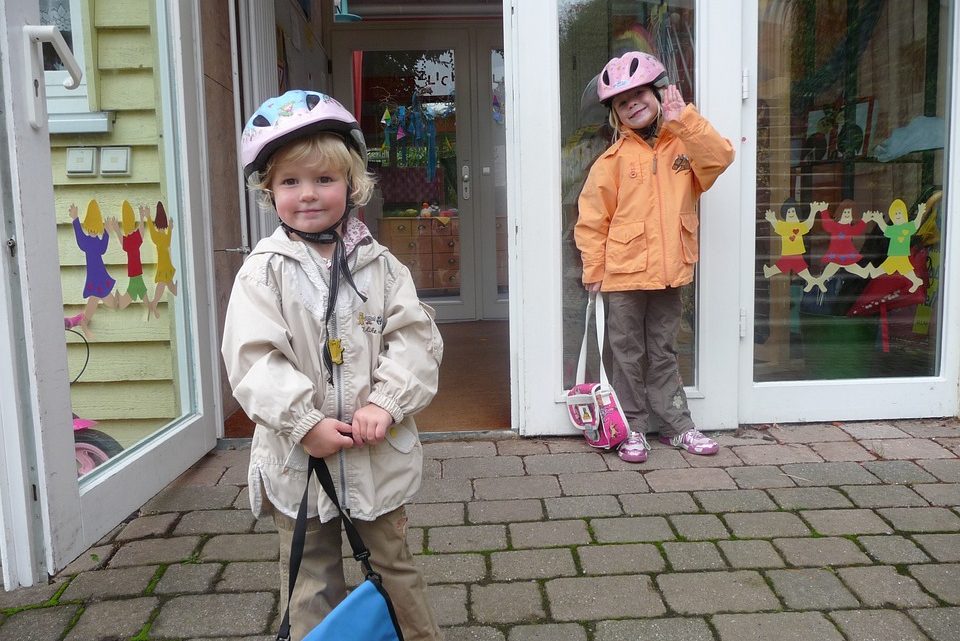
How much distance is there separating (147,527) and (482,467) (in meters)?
1.29

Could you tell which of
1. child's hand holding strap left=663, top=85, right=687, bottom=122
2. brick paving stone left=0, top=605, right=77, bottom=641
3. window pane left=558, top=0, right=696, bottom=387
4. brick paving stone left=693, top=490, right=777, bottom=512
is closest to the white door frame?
window pane left=558, top=0, right=696, bottom=387

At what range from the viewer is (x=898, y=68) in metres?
3.73

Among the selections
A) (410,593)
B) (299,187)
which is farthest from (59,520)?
(299,187)

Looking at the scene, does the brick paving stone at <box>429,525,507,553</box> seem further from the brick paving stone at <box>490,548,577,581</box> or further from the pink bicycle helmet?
the pink bicycle helmet

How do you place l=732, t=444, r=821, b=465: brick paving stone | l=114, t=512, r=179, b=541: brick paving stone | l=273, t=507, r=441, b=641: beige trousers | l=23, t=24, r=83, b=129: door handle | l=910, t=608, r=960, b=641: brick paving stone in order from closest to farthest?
l=273, t=507, r=441, b=641: beige trousers, l=910, t=608, r=960, b=641: brick paving stone, l=23, t=24, r=83, b=129: door handle, l=114, t=512, r=179, b=541: brick paving stone, l=732, t=444, r=821, b=465: brick paving stone

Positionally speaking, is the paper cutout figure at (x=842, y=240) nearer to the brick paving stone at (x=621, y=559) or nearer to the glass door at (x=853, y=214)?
the glass door at (x=853, y=214)

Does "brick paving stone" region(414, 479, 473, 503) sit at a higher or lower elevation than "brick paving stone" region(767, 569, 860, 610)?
higher

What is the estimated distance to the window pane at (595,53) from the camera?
138 inches

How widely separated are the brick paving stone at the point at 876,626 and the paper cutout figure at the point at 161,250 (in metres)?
2.65

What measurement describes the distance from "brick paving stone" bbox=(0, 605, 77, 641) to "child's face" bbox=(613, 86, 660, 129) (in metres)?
2.64

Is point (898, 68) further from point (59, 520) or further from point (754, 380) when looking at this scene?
point (59, 520)

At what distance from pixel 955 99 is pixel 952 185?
0.39 meters

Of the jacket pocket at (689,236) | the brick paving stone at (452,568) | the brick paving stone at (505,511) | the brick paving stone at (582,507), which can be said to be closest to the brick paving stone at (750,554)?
the brick paving stone at (582,507)

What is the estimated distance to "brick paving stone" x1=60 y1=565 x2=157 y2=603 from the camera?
2.29 m
